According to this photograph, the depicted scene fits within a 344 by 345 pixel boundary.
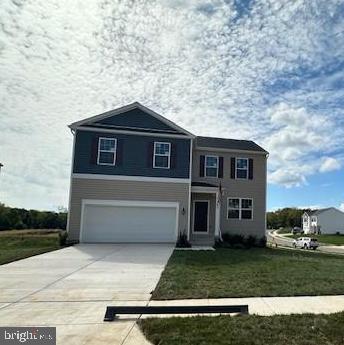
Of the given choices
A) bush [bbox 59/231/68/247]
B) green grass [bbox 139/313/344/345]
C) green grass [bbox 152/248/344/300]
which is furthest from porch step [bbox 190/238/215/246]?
green grass [bbox 139/313/344/345]

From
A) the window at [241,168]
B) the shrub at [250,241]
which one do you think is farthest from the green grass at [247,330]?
the window at [241,168]

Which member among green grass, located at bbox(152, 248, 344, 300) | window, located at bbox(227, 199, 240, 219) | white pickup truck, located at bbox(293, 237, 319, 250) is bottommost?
white pickup truck, located at bbox(293, 237, 319, 250)

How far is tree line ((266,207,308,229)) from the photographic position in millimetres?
103312

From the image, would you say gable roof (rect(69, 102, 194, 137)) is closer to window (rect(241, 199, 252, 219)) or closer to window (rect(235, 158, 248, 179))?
window (rect(235, 158, 248, 179))

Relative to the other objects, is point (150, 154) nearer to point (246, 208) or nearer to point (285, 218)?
A: point (246, 208)

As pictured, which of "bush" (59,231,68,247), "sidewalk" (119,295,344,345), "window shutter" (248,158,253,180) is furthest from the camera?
"window shutter" (248,158,253,180)

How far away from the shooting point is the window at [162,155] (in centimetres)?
1998

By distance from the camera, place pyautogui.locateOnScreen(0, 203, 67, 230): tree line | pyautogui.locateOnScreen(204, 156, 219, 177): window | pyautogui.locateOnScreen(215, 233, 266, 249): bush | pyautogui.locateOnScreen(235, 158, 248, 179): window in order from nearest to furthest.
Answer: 1. pyautogui.locateOnScreen(215, 233, 266, 249): bush
2. pyautogui.locateOnScreen(204, 156, 219, 177): window
3. pyautogui.locateOnScreen(235, 158, 248, 179): window
4. pyautogui.locateOnScreen(0, 203, 67, 230): tree line

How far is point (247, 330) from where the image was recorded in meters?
5.21

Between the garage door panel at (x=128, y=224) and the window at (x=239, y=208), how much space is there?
5111mm

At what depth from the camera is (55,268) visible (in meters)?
11.2

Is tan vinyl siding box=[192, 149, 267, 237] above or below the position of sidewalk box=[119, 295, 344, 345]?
above

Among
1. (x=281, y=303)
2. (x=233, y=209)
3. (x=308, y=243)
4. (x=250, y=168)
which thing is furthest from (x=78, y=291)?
(x=308, y=243)

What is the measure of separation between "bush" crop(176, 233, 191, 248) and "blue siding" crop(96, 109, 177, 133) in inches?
234
